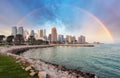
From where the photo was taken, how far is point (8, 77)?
12.3 meters

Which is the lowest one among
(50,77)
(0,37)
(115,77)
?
(115,77)

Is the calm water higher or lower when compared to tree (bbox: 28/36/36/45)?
lower

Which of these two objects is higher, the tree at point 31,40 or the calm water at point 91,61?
the tree at point 31,40

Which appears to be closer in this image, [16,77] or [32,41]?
[16,77]

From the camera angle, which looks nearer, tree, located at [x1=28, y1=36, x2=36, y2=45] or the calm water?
the calm water

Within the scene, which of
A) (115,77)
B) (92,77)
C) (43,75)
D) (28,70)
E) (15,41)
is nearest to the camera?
(43,75)

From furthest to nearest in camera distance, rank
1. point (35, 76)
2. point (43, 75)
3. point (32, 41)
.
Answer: point (32, 41) → point (35, 76) → point (43, 75)

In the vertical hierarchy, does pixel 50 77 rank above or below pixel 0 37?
below

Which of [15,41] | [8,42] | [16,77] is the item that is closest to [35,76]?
→ [16,77]

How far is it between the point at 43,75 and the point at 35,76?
3.70 feet

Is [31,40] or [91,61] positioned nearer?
[91,61]

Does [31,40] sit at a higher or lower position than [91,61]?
higher

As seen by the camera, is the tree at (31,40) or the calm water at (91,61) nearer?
the calm water at (91,61)

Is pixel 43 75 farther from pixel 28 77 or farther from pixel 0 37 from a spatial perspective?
pixel 0 37
